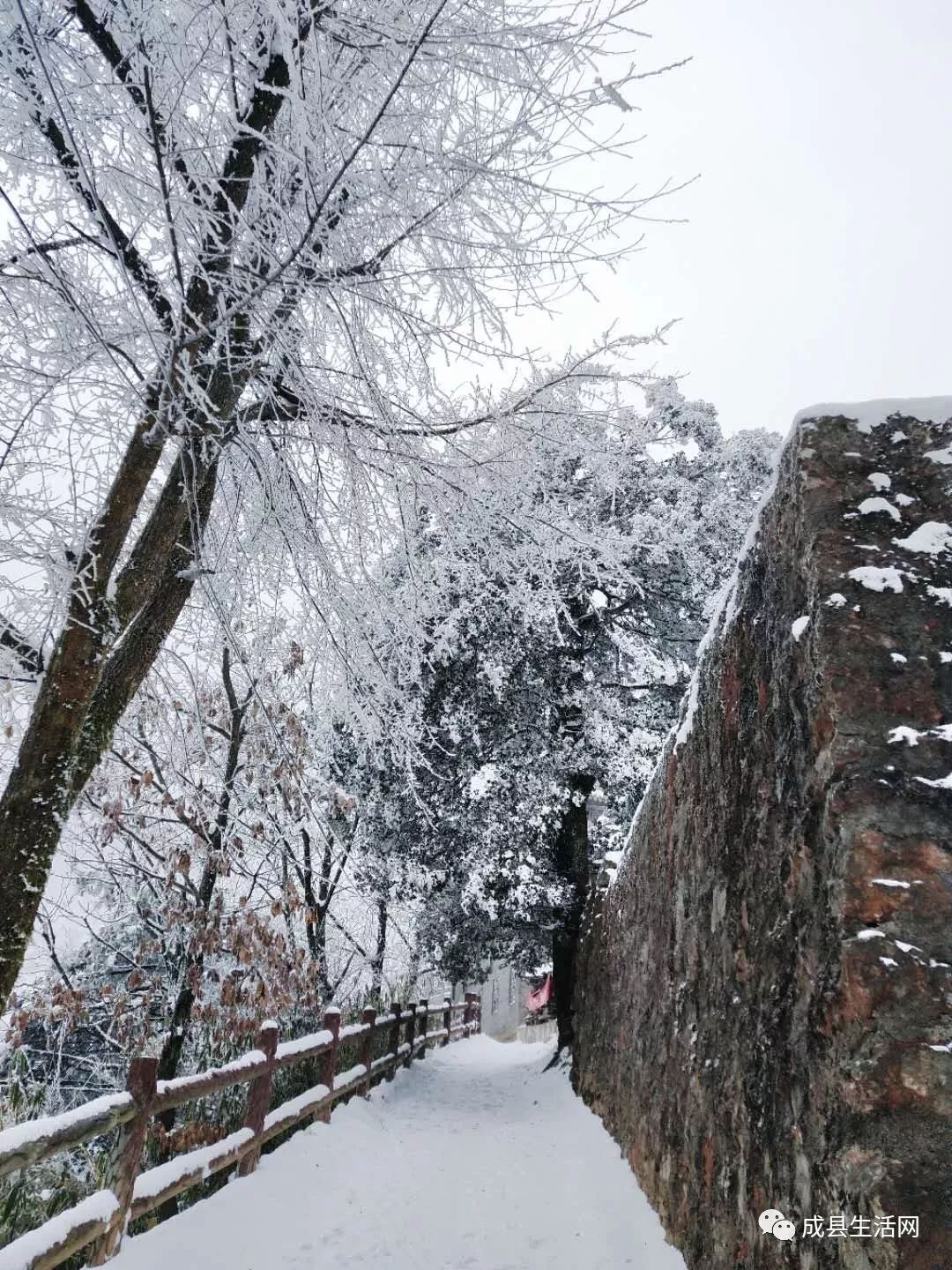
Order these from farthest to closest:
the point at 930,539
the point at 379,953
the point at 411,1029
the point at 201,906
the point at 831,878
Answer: the point at 379,953 → the point at 411,1029 → the point at 201,906 → the point at 930,539 → the point at 831,878

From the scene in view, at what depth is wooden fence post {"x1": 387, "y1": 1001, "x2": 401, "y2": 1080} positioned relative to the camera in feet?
34.4

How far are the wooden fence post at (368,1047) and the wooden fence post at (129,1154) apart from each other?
5.15 meters

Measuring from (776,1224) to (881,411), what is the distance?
2.60 metres

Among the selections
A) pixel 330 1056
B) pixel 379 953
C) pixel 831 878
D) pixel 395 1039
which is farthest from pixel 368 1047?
pixel 831 878

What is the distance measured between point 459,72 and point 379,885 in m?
11.0

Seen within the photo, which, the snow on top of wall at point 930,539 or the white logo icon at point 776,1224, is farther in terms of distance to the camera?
the snow on top of wall at point 930,539

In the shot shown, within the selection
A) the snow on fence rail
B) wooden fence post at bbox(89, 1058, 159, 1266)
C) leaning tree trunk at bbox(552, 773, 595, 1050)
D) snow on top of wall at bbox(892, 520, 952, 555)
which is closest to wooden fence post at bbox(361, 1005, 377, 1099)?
the snow on fence rail

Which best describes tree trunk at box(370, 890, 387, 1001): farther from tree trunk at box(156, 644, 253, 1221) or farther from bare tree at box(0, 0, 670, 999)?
bare tree at box(0, 0, 670, 999)

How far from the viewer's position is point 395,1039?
35.4 ft

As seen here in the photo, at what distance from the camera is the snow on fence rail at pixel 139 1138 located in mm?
2918

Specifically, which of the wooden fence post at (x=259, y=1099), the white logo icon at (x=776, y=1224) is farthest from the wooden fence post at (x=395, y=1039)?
the white logo icon at (x=776, y=1224)

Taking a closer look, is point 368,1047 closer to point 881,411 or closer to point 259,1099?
point 259,1099

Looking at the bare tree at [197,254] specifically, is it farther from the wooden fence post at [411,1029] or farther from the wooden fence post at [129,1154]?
the wooden fence post at [411,1029]

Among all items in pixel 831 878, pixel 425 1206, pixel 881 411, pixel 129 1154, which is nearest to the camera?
pixel 831 878
